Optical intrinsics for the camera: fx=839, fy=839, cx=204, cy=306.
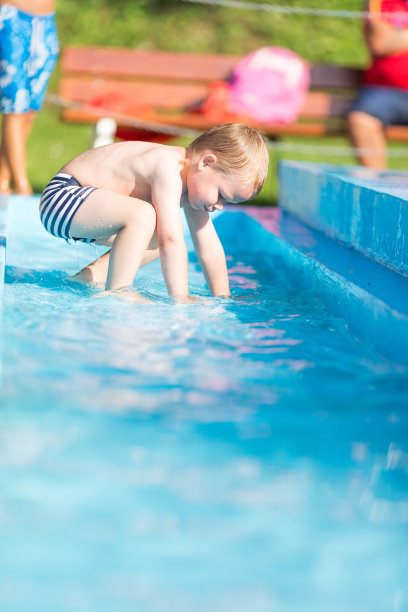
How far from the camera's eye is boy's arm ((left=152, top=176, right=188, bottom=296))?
2.78 meters

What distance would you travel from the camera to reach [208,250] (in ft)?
9.93

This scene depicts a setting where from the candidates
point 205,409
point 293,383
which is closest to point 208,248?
point 293,383

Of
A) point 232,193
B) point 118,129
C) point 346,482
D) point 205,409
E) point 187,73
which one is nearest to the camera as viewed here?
point 346,482

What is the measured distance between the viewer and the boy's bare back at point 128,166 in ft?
9.40

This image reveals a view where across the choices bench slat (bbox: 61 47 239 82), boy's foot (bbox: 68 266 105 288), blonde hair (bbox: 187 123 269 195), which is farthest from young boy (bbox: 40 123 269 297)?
bench slat (bbox: 61 47 239 82)

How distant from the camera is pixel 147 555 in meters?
1.27

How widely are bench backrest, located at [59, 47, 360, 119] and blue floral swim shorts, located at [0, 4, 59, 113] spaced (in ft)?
3.34

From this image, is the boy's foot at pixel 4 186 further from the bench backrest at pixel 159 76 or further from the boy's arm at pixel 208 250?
the boy's arm at pixel 208 250

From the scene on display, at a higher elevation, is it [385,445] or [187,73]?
[187,73]

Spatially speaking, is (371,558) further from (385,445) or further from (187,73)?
(187,73)

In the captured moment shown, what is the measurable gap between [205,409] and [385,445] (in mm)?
386

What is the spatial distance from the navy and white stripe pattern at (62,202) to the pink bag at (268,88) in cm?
311

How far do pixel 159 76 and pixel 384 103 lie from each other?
5.56ft

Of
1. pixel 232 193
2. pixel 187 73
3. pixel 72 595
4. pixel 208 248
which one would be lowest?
pixel 72 595
